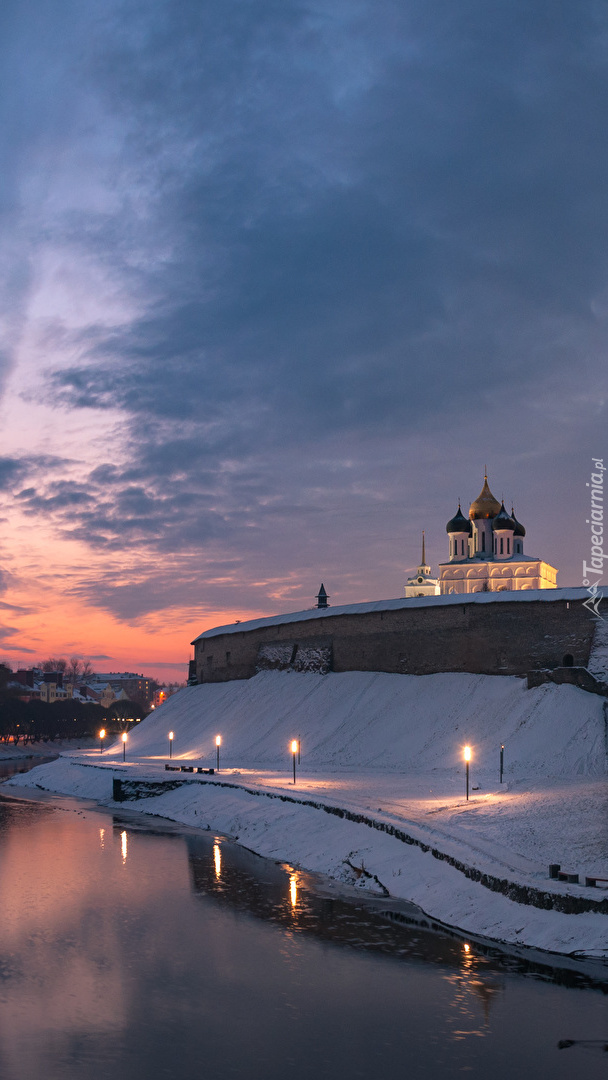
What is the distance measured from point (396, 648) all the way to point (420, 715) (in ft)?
20.5

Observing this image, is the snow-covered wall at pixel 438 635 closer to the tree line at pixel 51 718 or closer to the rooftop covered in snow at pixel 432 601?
the rooftop covered in snow at pixel 432 601

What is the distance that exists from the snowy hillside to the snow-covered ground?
A: 83mm

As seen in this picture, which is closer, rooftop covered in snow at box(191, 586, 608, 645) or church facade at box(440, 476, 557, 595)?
rooftop covered in snow at box(191, 586, 608, 645)

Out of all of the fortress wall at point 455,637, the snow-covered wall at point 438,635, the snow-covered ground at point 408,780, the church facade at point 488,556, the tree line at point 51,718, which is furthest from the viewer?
the tree line at point 51,718

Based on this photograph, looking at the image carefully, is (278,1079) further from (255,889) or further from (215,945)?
(255,889)

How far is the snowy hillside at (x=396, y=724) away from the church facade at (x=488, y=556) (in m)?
25.4

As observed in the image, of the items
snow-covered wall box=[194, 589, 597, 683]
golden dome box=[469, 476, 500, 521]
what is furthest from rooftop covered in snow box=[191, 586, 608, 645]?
golden dome box=[469, 476, 500, 521]

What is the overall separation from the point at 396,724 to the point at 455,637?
534cm

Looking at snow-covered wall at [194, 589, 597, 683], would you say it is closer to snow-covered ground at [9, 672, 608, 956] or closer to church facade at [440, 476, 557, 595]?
snow-covered ground at [9, 672, 608, 956]

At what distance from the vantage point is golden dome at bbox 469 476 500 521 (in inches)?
3280

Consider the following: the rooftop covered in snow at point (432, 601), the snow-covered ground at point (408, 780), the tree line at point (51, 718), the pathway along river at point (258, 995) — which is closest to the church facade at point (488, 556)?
the rooftop covered in snow at point (432, 601)

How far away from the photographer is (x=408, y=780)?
37.0 metres

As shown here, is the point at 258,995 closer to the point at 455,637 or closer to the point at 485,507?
the point at 455,637

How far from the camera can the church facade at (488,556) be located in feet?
261
